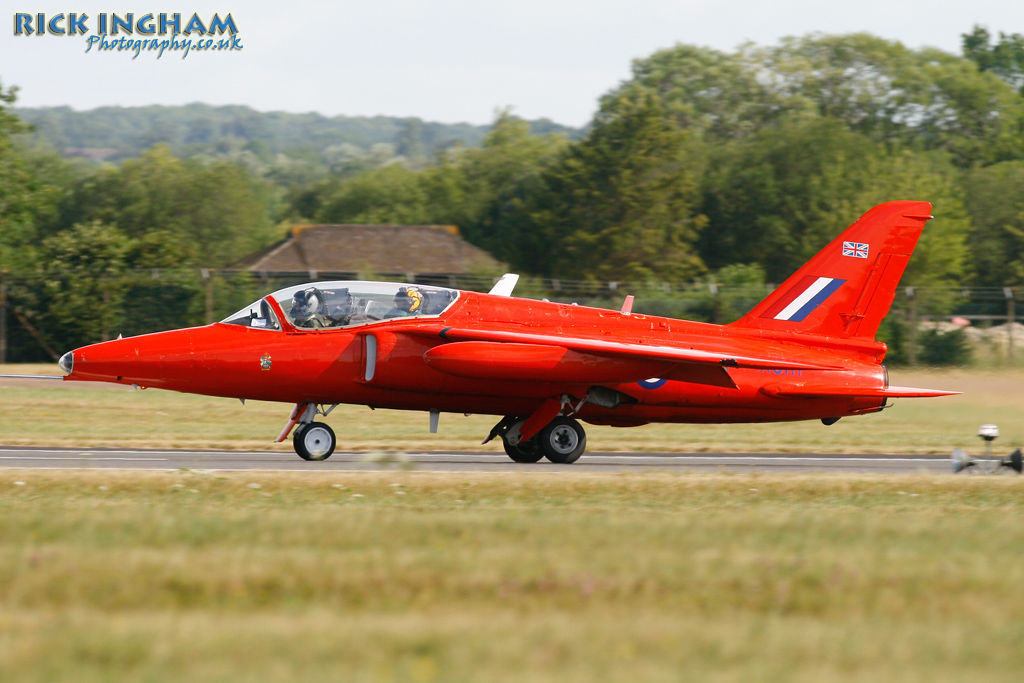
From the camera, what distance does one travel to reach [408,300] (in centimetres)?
1620

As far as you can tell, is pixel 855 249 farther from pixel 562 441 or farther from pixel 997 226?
pixel 997 226

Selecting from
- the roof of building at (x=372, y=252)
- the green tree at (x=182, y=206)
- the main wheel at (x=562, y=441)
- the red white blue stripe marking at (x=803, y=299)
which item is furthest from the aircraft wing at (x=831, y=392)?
the green tree at (x=182, y=206)

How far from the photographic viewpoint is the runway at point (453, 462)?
14.8m

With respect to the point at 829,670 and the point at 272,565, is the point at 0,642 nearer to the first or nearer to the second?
the point at 272,565

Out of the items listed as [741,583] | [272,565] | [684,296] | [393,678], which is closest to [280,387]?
[272,565]

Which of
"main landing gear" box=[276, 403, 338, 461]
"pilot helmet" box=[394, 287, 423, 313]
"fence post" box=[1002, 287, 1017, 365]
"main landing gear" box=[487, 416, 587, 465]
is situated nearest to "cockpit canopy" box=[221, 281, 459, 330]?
"pilot helmet" box=[394, 287, 423, 313]

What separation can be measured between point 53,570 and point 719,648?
161 inches

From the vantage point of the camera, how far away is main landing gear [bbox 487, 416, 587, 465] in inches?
660

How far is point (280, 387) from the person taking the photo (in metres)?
15.8

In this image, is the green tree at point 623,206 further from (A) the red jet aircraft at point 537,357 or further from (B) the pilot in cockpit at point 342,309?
(B) the pilot in cockpit at point 342,309

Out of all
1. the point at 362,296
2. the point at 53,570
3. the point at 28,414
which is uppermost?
the point at 362,296

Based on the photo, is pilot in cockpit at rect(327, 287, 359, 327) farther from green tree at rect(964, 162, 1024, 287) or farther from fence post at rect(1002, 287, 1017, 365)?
green tree at rect(964, 162, 1024, 287)

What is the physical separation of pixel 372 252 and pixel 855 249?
119 feet

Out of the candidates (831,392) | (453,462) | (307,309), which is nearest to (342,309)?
(307,309)
